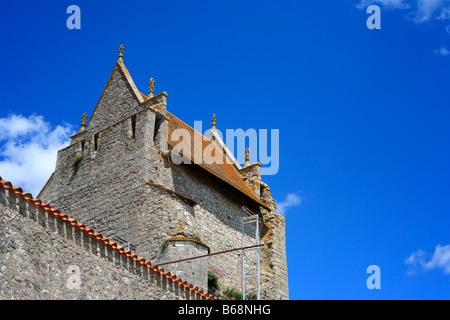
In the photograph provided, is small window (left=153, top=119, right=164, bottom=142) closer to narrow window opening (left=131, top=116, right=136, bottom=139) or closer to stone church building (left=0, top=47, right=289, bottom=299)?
stone church building (left=0, top=47, right=289, bottom=299)

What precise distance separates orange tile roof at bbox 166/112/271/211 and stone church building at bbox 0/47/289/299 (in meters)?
0.06

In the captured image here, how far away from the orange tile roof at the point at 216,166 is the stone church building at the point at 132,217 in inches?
2.5

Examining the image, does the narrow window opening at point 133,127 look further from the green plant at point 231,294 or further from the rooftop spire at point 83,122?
the green plant at point 231,294

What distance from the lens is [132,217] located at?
18.0 m

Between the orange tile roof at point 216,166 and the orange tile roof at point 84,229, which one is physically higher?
the orange tile roof at point 216,166

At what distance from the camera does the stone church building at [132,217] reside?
406 inches

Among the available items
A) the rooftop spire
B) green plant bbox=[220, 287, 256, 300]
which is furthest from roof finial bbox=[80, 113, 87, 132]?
green plant bbox=[220, 287, 256, 300]

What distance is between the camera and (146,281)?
492 inches

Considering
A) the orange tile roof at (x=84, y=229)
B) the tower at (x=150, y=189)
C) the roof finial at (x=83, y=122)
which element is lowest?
the orange tile roof at (x=84, y=229)

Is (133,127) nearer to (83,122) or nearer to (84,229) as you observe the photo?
(83,122)

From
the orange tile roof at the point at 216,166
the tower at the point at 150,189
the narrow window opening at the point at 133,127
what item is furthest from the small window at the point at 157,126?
the narrow window opening at the point at 133,127

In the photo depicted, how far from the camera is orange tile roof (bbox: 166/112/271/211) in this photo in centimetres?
2089

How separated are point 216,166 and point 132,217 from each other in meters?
5.86
